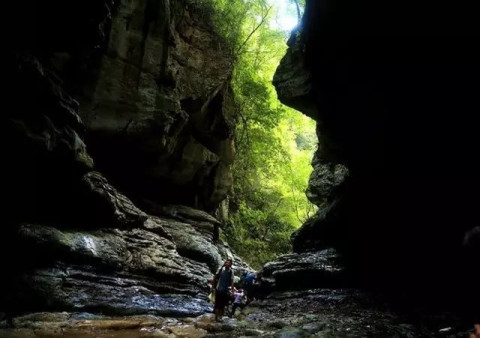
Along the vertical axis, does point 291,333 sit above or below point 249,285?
above

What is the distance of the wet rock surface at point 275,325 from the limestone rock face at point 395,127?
247cm

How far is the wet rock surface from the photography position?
7.89 meters

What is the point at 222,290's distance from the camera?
11000mm

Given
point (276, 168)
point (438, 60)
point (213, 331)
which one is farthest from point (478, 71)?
point (276, 168)

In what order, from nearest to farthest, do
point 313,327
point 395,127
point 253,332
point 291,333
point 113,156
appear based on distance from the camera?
point 291,333 < point 253,332 < point 313,327 < point 395,127 < point 113,156

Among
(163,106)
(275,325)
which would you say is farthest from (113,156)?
(275,325)

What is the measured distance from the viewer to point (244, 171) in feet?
98.8

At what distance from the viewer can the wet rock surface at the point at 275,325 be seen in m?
7.89

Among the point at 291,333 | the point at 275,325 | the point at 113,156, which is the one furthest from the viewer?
the point at 113,156

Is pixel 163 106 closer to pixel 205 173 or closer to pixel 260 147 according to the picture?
pixel 205 173

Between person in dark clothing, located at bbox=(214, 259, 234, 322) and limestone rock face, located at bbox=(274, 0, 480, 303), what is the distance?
6.47 m

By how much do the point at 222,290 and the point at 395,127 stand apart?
7385 millimetres

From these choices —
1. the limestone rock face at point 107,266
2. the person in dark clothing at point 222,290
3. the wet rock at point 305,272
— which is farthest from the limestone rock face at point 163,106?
the person in dark clothing at point 222,290

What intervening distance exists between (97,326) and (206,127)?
49.6 ft
